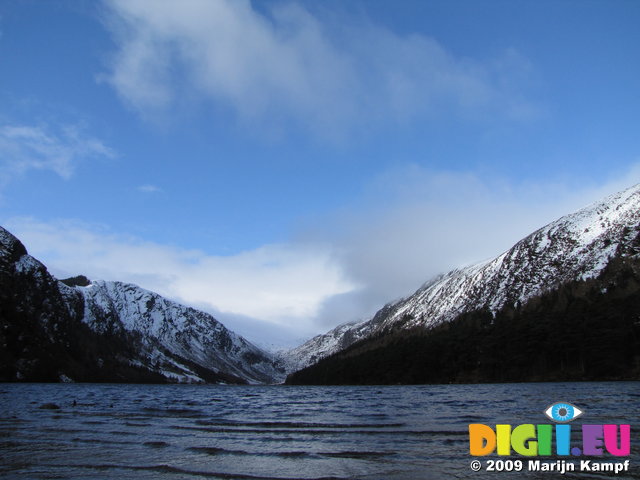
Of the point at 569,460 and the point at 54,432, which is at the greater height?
the point at 569,460

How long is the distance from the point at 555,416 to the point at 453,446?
595 inches

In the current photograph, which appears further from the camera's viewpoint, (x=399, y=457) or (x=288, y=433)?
(x=288, y=433)

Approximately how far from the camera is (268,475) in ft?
50.4

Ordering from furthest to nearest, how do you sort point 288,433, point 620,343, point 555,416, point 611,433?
1. point 620,343
2. point 555,416
3. point 288,433
4. point 611,433

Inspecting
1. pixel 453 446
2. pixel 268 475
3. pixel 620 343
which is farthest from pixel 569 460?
pixel 620 343

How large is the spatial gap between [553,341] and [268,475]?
181879 millimetres

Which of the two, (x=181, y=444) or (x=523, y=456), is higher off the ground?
(x=523, y=456)

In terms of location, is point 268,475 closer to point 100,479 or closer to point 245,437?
point 100,479

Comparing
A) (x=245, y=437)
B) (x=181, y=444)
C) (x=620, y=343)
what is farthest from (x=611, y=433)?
(x=620, y=343)

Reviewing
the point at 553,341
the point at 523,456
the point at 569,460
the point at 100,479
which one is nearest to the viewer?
the point at 100,479

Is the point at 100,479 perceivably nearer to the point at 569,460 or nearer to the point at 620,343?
the point at 569,460

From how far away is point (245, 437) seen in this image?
25781 mm

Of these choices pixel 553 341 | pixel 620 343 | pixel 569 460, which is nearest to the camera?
pixel 569 460

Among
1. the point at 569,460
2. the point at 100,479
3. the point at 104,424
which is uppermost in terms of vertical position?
the point at 569,460
